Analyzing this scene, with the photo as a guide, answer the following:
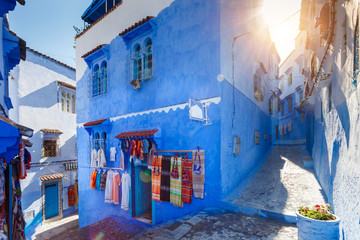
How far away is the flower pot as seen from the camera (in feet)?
10.7

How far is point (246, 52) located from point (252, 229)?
700 centimetres

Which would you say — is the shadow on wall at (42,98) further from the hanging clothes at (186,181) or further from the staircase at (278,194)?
the staircase at (278,194)

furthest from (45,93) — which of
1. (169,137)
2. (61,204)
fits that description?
(169,137)

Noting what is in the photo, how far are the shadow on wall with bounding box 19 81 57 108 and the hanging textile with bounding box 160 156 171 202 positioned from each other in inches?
482

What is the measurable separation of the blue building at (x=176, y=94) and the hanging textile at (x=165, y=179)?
1.14 ft

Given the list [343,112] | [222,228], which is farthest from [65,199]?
[343,112]

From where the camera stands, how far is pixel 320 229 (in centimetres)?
329

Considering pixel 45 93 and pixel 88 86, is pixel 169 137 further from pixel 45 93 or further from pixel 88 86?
pixel 45 93

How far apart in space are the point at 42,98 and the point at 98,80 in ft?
23.4

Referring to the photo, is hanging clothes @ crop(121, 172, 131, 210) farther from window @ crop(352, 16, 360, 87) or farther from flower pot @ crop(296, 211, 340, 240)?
window @ crop(352, 16, 360, 87)

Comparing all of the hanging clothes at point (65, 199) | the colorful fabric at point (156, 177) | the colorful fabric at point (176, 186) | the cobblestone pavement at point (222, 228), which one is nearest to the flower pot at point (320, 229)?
the cobblestone pavement at point (222, 228)

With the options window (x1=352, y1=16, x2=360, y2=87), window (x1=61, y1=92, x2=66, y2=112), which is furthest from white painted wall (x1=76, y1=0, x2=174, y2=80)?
window (x1=61, y1=92, x2=66, y2=112)

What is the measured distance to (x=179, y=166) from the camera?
6055mm

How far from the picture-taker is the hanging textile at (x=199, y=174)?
5715 mm
